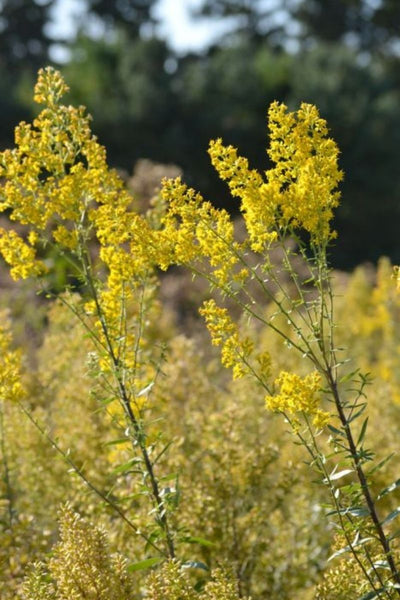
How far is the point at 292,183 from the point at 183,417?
238 cm

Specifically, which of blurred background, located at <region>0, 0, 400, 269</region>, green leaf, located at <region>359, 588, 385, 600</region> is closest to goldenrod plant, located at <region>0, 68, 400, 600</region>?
green leaf, located at <region>359, 588, 385, 600</region>

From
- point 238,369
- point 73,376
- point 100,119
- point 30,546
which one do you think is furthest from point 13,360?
point 100,119

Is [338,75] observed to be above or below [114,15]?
below

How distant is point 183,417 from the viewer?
16.3 feet

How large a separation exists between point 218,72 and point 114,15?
17.0 m

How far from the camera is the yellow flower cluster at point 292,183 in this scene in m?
2.79

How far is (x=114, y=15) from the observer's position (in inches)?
1496

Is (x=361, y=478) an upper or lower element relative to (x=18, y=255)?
lower

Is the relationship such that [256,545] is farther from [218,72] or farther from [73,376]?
[218,72]

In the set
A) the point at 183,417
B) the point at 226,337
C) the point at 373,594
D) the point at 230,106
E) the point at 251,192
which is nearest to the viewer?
the point at 373,594

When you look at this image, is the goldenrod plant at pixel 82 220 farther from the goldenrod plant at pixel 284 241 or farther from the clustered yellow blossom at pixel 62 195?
the goldenrod plant at pixel 284 241

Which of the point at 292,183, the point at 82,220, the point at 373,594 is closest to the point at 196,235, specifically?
the point at 292,183

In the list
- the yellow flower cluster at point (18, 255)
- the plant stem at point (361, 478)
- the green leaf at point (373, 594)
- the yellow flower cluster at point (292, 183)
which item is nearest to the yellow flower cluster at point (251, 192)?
the yellow flower cluster at point (292, 183)

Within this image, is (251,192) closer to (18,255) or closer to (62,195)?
(62,195)
